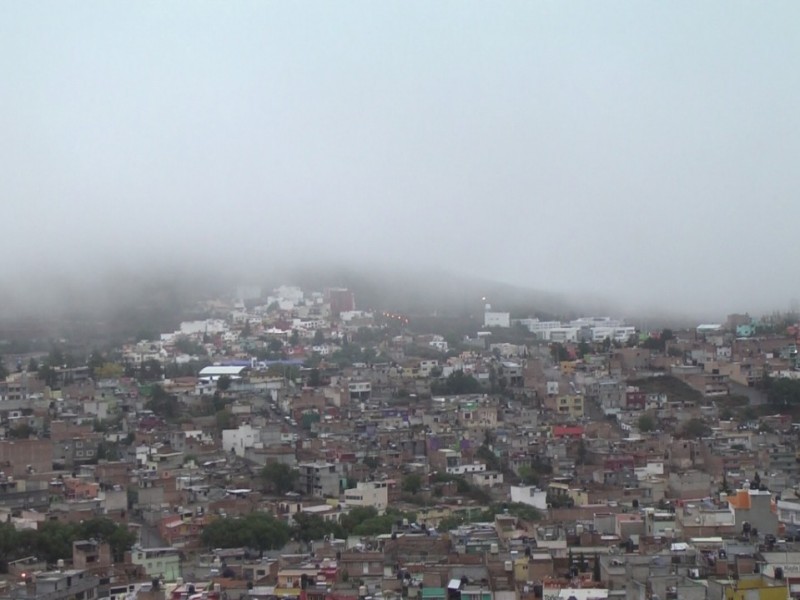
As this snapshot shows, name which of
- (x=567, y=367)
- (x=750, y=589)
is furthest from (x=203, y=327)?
(x=750, y=589)

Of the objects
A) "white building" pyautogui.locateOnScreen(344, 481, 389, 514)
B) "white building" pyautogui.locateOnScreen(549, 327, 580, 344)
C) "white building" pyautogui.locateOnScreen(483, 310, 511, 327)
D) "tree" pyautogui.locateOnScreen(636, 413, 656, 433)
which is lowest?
"white building" pyautogui.locateOnScreen(483, 310, 511, 327)

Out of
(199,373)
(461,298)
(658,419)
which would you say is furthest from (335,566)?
(461,298)

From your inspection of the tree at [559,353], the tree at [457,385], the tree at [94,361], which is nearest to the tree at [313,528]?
the tree at [457,385]

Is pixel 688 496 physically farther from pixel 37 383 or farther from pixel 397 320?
pixel 397 320

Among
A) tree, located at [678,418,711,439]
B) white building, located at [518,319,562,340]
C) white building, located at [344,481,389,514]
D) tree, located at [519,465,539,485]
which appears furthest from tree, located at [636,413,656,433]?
white building, located at [518,319,562,340]

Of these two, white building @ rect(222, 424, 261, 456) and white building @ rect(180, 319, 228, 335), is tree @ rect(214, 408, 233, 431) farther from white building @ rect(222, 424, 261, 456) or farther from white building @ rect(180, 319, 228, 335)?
white building @ rect(180, 319, 228, 335)

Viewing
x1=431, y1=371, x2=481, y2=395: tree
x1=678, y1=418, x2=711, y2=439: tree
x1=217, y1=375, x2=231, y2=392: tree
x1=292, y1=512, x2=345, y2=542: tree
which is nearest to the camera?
x1=292, y1=512, x2=345, y2=542: tree
